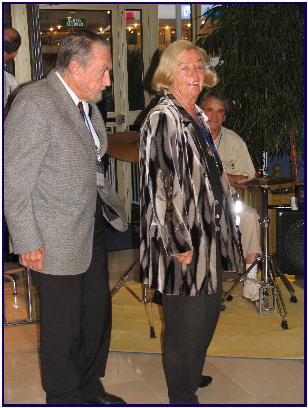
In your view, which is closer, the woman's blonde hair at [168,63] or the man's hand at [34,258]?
the man's hand at [34,258]

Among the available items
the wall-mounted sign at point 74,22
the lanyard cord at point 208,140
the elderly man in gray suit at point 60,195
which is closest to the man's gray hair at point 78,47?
the elderly man in gray suit at point 60,195

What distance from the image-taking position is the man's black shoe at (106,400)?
93.5 inches

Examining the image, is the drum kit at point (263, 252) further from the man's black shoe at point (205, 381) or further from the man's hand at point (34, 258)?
the man's hand at point (34, 258)

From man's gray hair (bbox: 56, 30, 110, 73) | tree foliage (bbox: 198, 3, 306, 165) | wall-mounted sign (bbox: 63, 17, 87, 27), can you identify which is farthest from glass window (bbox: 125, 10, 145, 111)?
man's gray hair (bbox: 56, 30, 110, 73)

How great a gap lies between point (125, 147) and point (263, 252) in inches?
43.1

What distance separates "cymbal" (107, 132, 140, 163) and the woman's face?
3.89ft

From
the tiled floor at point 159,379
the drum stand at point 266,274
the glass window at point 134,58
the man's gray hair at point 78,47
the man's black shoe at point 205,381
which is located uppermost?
the glass window at point 134,58

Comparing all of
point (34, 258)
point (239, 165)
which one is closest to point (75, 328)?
point (34, 258)

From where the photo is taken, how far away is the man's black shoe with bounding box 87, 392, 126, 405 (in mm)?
2375

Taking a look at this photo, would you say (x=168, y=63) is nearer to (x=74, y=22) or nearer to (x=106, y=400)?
(x=106, y=400)

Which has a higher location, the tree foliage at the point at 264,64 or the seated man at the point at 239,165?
the tree foliage at the point at 264,64

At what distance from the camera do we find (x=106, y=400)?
2391 mm

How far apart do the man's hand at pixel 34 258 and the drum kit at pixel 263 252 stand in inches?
57.1

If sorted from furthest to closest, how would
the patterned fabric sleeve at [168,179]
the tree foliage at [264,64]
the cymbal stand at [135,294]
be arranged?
the tree foliage at [264,64]
the cymbal stand at [135,294]
the patterned fabric sleeve at [168,179]
